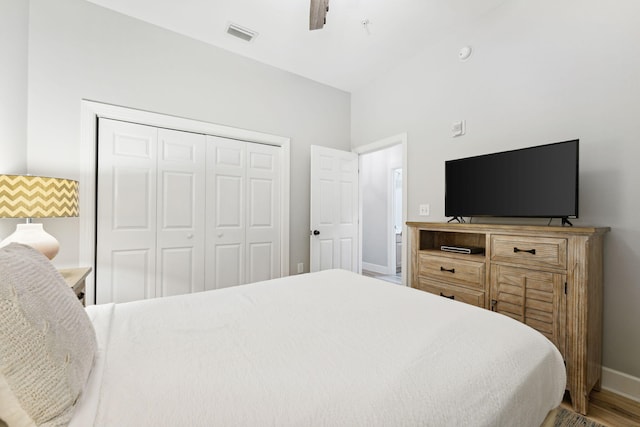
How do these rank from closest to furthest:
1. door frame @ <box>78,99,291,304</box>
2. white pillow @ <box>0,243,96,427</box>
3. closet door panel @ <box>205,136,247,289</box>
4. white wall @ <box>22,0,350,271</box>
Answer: white pillow @ <box>0,243,96,427</box> < white wall @ <box>22,0,350,271</box> < door frame @ <box>78,99,291,304</box> < closet door panel @ <box>205,136,247,289</box>

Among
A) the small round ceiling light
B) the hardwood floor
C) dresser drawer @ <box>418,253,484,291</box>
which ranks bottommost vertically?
the hardwood floor

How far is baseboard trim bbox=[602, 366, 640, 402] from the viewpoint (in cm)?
175

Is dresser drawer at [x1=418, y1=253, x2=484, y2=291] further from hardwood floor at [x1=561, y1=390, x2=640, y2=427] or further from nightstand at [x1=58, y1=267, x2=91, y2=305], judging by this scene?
nightstand at [x1=58, y1=267, x2=91, y2=305]

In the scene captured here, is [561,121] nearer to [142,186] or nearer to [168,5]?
[168,5]

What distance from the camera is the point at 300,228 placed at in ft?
12.0

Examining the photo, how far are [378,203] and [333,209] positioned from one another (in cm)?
203

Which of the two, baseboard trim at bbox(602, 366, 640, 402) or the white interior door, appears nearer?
baseboard trim at bbox(602, 366, 640, 402)

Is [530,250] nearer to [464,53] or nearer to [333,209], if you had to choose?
[464,53]

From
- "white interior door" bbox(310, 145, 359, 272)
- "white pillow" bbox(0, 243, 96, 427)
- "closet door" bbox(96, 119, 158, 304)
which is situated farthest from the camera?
"white interior door" bbox(310, 145, 359, 272)

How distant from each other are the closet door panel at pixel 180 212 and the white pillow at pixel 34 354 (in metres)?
2.21

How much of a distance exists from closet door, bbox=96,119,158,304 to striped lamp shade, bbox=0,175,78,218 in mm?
763

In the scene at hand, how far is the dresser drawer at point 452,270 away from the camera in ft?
7.04

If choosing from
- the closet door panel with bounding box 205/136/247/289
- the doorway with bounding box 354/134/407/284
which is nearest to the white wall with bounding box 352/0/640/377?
the closet door panel with bounding box 205/136/247/289

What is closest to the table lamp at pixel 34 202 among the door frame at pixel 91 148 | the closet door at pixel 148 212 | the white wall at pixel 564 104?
the door frame at pixel 91 148
